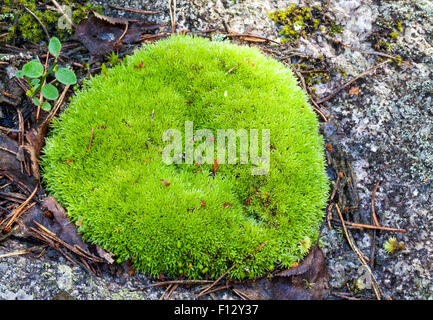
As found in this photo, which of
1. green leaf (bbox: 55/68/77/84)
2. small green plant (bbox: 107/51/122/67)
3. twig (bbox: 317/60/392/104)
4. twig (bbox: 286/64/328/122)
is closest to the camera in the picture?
green leaf (bbox: 55/68/77/84)

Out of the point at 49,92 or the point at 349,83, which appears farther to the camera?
the point at 349,83

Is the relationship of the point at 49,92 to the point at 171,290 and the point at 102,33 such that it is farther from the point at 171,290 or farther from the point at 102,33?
the point at 171,290

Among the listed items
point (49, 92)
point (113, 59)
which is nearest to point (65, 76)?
point (49, 92)

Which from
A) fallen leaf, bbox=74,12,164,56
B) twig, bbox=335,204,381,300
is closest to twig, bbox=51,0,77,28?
fallen leaf, bbox=74,12,164,56

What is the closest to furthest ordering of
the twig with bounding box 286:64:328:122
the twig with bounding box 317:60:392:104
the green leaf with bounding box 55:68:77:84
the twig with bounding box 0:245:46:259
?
the twig with bounding box 0:245:46:259
the green leaf with bounding box 55:68:77:84
the twig with bounding box 286:64:328:122
the twig with bounding box 317:60:392:104

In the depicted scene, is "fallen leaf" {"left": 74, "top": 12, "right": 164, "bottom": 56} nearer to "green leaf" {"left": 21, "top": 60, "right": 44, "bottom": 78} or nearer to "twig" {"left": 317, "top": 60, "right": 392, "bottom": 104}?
"green leaf" {"left": 21, "top": 60, "right": 44, "bottom": 78}

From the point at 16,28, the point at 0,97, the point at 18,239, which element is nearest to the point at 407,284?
the point at 18,239
